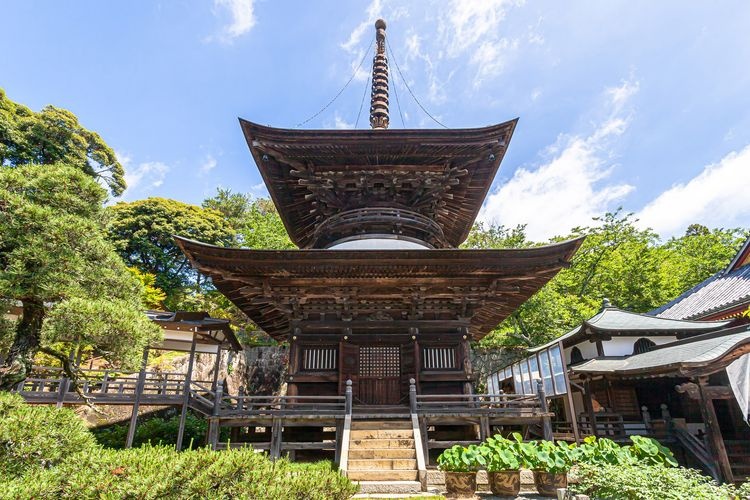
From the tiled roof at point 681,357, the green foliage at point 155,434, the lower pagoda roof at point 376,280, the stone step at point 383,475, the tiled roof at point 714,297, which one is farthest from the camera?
the tiled roof at point 714,297

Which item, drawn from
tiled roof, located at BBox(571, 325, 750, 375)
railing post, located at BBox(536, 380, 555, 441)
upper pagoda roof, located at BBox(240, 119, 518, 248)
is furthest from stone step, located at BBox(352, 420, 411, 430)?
tiled roof, located at BBox(571, 325, 750, 375)

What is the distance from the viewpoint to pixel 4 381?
20.4 ft

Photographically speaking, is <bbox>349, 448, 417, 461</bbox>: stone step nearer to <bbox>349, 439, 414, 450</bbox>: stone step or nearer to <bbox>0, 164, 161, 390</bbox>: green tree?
<bbox>349, 439, 414, 450</bbox>: stone step

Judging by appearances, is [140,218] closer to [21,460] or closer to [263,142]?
[263,142]

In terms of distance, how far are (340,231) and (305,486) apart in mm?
9837

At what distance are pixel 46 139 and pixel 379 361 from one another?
3463 cm

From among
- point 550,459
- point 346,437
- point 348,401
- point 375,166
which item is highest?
point 375,166

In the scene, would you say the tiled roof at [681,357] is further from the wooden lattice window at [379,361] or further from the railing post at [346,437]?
the railing post at [346,437]

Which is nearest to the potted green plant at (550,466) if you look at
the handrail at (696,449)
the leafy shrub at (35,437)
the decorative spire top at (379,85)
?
the handrail at (696,449)

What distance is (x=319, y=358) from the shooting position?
12.4 meters

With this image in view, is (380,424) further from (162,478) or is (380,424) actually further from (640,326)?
(640,326)

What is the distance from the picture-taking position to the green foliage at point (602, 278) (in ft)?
87.6

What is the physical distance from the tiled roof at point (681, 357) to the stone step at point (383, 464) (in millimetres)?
8322

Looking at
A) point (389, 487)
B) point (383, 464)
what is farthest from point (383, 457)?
point (389, 487)
